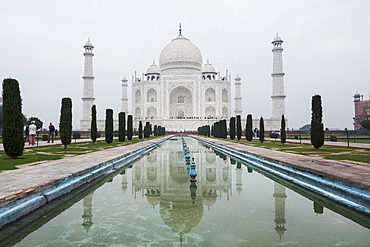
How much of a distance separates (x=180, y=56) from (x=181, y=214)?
36856 millimetres

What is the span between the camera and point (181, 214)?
2.48 metres

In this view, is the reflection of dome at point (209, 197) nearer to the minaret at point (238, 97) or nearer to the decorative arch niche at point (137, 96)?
the decorative arch niche at point (137, 96)

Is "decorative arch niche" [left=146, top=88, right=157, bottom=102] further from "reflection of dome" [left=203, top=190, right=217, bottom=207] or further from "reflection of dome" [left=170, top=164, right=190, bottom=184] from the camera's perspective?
"reflection of dome" [left=203, top=190, right=217, bottom=207]

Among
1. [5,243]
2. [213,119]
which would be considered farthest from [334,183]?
[213,119]

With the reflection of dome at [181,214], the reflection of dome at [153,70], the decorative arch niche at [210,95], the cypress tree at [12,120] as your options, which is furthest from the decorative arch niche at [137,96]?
the reflection of dome at [181,214]

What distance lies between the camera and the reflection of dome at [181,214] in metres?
2.18

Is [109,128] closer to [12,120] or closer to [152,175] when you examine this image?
[12,120]

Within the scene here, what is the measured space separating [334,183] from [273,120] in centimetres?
3045

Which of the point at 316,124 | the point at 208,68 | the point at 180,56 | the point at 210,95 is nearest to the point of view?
the point at 316,124

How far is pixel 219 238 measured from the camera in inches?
75.7

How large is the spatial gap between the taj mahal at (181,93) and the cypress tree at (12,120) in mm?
28268

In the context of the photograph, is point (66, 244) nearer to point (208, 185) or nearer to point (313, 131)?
point (208, 185)

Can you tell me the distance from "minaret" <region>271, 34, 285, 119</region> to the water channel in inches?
1158

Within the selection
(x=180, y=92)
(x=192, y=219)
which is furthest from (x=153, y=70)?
(x=192, y=219)
